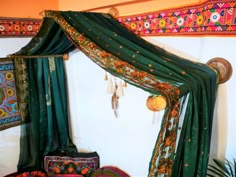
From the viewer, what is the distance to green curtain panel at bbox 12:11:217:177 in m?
1.01

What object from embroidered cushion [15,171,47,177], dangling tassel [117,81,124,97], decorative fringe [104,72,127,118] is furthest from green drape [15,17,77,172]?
dangling tassel [117,81,124,97]

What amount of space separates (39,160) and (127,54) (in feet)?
5.75

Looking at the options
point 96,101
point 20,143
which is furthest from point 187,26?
point 20,143

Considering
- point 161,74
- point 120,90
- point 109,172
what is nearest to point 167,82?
point 161,74

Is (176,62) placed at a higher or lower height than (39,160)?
higher

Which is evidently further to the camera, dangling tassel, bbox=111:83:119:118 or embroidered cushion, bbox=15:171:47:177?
embroidered cushion, bbox=15:171:47:177

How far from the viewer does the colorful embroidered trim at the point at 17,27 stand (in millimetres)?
1981

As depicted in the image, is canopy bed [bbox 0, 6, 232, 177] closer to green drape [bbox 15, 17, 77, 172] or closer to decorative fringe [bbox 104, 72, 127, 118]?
green drape [bbox 15, 17, 77, 172]

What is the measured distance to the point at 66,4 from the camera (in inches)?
91.1

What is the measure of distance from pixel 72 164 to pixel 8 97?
0.96 meters

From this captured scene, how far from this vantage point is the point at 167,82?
3.47 ft

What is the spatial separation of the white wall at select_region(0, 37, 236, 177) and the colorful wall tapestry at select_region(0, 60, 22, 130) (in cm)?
9

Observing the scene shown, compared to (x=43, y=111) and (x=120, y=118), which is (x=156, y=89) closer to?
(x=120, y=118)

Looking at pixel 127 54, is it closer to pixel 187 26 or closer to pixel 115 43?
pixel 115 43
